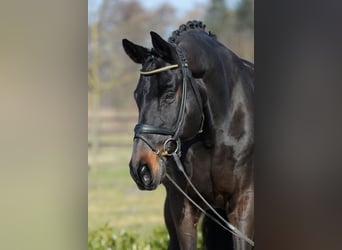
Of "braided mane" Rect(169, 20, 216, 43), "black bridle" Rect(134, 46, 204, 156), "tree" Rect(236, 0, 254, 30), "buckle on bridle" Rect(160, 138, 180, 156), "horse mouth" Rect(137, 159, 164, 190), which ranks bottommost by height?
"horse mouth" Rect(137, 159, 164, 190)

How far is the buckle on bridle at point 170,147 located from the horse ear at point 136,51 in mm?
346

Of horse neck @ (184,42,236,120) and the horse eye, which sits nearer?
the horse eye

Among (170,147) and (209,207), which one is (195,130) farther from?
(209,207)

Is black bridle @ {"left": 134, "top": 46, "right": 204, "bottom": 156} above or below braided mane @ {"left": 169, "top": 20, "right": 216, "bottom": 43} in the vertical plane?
below

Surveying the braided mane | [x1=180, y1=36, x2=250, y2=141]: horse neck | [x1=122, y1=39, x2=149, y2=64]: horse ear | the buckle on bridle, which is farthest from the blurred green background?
the buckle on bridle

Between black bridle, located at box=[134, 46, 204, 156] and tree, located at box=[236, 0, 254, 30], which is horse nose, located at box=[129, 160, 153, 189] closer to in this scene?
black bridle, located at box=[134, 46, 204, 156]

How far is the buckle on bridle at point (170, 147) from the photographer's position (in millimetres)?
2297

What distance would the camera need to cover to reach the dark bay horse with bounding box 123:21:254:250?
2.29 metres

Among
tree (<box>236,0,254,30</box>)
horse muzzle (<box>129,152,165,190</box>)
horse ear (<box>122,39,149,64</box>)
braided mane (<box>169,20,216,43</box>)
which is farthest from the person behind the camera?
tree (<box>236,0,254,30</box>)

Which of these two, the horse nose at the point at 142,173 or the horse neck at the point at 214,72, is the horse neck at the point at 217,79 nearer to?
the horse neck at the point at 214,72

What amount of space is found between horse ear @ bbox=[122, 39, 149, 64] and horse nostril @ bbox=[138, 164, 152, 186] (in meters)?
0.44
